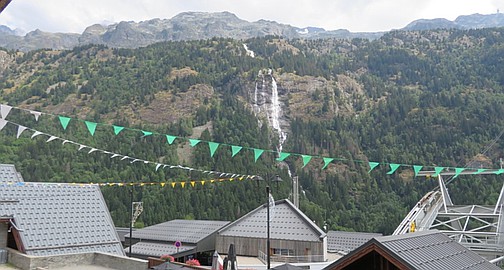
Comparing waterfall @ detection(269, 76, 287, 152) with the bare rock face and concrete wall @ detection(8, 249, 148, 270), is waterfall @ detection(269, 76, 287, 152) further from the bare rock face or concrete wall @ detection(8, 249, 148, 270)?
concrete wall @ detection(8, 249, 148, 270)

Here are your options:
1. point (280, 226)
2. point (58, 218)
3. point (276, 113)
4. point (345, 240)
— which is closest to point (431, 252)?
point (58, 218)

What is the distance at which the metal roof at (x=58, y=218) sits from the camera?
1577cm

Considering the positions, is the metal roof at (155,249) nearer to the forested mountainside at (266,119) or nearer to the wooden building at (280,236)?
the wooden building at (280,236)

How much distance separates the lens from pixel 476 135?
83.1 meters

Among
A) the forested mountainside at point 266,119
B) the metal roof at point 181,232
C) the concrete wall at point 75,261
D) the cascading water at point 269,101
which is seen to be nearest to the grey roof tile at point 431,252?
the concrete wall at point 75,261

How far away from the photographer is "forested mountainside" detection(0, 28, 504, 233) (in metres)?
62.3

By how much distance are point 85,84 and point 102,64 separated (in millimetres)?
13836

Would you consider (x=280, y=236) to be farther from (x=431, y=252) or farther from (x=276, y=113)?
(x=276, y=113)

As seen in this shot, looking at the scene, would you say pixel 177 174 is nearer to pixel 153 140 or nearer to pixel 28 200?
pixel 153 140

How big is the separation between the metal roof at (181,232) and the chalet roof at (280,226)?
176cm

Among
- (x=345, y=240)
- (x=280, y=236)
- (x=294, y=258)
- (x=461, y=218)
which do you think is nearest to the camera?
(x=294, y=258)

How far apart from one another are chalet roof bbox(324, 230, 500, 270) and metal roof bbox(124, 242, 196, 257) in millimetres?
20675

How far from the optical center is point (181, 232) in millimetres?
31828

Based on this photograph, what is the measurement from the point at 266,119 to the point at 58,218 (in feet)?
258
